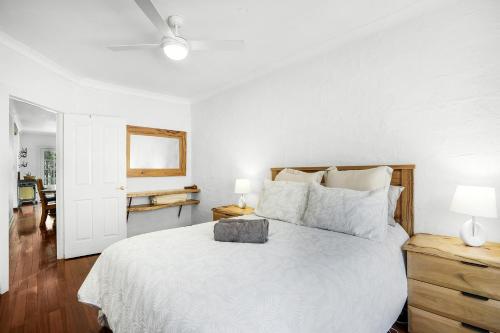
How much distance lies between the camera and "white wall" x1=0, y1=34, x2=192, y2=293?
2412 millimetres

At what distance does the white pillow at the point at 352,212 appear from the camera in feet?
5.80

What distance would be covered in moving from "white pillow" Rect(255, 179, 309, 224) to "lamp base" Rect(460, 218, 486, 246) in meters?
1.13

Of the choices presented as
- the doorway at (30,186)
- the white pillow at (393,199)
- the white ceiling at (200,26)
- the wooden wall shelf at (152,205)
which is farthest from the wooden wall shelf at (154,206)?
the white pillow at (393,199)

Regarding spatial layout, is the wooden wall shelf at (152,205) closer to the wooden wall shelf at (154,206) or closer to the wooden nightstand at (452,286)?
the wooden wall shelf at (154,206)

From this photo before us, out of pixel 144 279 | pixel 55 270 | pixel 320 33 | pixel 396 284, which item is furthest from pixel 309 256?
pixel 55 270

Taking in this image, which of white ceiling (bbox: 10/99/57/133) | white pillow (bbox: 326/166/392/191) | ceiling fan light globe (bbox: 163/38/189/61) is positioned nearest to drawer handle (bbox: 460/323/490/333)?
white pillow (bbox: 326/166/392/191)

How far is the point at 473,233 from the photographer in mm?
1671

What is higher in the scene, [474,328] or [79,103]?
[79,103]

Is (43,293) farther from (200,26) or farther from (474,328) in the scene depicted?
(474,328)

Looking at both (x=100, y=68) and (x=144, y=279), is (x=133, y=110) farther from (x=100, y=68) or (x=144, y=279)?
(x=144, y=279)

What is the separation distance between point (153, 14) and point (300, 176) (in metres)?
1.87

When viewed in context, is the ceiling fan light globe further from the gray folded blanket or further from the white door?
the white door

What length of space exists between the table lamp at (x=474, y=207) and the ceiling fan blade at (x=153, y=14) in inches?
93.1

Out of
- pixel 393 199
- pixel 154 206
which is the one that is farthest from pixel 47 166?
pixel 393 199
